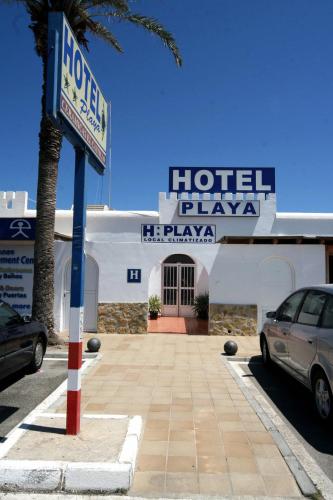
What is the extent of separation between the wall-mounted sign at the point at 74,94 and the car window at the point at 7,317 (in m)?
3.19

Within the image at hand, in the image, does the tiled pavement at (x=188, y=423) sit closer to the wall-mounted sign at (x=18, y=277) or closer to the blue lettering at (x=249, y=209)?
the wall-mounted sign at (x=18, y=277)

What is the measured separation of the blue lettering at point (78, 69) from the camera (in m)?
4.29

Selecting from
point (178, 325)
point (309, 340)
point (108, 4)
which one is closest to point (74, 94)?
point (309, 340)

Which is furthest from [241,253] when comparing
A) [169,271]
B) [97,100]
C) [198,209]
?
[97,100]

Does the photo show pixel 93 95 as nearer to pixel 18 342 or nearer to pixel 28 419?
pixel 28 419

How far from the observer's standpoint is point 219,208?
16812 mm

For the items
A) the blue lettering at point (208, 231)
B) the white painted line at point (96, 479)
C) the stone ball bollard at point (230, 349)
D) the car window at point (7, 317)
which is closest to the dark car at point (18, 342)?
the car window at point (7, 317)

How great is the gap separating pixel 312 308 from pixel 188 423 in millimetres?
2423

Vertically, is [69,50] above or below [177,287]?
above

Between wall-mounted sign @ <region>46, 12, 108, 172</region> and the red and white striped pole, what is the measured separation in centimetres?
36

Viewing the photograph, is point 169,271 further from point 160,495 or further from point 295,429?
point 160,495

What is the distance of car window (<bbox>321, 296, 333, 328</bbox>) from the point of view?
17.4 feet

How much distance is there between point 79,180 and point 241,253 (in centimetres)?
891

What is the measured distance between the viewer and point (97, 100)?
4969mm
